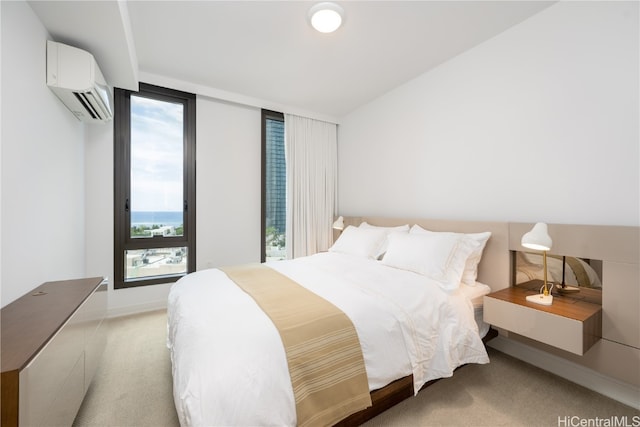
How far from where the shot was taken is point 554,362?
1.91m

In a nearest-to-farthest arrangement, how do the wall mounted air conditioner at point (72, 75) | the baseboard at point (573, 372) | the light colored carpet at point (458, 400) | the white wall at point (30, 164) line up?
the white wall at point (30, 164) < the light colored carpet at point (458, 400) < the baseboard at point (573, 372) < the wall mounted air conditioner at point (72, 75)

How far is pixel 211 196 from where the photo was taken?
3.31 metres

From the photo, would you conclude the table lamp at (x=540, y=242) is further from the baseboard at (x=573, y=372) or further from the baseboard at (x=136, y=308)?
the baseboard at (x=136, y=308)

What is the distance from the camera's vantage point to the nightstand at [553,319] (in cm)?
143

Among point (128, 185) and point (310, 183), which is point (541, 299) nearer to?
point (310, 183)

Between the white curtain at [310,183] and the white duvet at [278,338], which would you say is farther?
the white curtain at [310,183]

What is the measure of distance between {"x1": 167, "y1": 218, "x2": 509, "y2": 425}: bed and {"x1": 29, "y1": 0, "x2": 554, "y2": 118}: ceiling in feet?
5.41

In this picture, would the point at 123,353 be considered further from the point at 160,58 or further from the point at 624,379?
the point at 624,379

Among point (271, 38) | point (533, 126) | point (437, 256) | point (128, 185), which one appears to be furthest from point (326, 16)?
point (128, 185)

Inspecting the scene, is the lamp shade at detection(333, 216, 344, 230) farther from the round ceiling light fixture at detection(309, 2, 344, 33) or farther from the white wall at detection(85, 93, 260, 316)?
the round ceiling light fixture at detection(309, 2, 344, 33)

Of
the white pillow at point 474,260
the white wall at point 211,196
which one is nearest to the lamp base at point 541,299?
the white pillow at point 474,260

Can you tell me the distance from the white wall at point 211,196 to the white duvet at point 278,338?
119 centimetres

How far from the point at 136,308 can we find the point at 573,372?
13.2 ft

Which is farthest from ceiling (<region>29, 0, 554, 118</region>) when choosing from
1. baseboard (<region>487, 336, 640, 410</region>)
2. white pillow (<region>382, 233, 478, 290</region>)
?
baseboard (<region>487, 336, 640, 410</region>)
